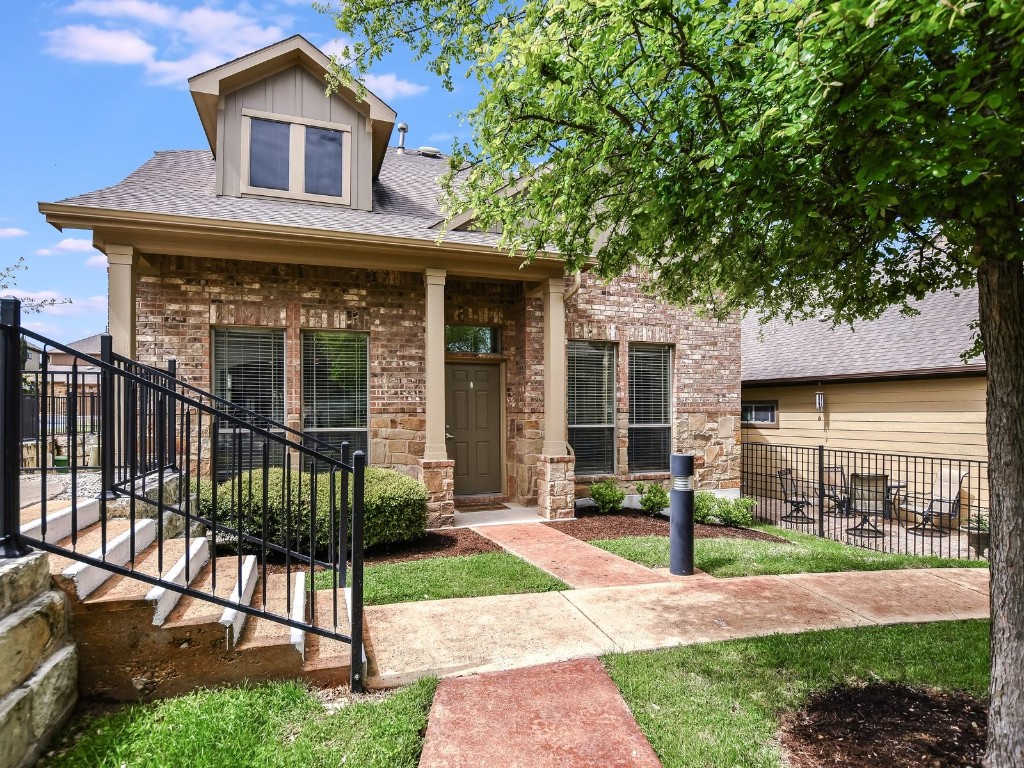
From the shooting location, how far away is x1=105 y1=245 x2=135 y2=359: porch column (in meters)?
5.72

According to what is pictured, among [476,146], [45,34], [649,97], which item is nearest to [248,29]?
[45,34]

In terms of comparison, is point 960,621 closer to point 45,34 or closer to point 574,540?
point 574,540

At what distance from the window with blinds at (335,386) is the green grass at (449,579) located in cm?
248

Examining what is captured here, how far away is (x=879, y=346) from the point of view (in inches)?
409

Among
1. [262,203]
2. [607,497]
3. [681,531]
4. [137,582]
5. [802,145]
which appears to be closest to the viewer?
[802,145]

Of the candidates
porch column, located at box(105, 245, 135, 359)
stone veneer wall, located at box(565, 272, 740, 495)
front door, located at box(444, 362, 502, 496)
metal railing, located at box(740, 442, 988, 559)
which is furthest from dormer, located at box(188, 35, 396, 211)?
metal railing, located at box(740, 442, 988, 559)

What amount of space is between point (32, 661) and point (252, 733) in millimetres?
964

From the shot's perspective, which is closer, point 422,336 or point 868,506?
point 422,336

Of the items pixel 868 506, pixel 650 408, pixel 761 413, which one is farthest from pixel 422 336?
pixel 761 413

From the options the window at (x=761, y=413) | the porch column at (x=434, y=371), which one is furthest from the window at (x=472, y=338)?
the window at (x=761, y=413)

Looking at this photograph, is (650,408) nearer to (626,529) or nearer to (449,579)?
(626,529)

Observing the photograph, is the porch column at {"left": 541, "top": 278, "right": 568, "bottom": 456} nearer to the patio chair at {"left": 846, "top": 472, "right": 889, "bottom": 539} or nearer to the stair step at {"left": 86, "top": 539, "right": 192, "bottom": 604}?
the patio chair at {"left": 846, "top": 472, "right": 889, "bottom": 539}

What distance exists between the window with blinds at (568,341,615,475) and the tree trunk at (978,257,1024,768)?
609 centimetres

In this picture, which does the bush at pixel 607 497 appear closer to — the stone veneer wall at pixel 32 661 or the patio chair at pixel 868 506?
the patio chair at pixel 868 506
